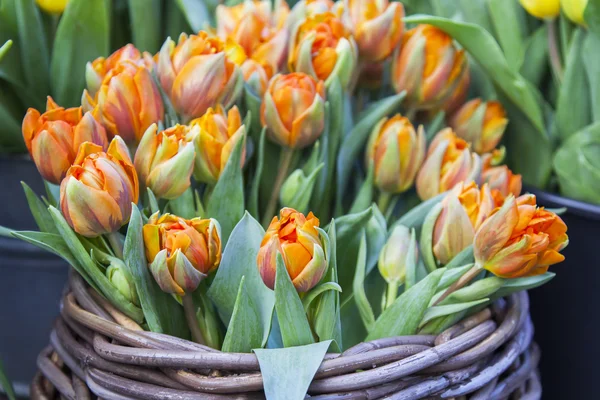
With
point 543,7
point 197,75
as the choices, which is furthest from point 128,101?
point 543,7

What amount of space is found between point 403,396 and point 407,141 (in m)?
0.18

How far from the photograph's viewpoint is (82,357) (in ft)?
1.19

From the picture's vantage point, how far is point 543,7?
52 cm

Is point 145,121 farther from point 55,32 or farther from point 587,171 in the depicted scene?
point 587,171

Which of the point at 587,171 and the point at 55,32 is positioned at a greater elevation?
the point at 55,32

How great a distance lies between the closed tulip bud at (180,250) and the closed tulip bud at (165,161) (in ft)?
0.07

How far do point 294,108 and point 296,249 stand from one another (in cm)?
12

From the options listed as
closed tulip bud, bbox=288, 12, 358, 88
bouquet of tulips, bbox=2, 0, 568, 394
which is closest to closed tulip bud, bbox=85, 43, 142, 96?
bouquet of tulips, bbox=2, 0, 568, 394

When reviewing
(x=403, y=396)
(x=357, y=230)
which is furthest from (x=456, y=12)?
(x=403, y=396)

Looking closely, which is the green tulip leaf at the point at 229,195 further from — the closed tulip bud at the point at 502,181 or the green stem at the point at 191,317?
the closed tulip bud at the point at 502,181

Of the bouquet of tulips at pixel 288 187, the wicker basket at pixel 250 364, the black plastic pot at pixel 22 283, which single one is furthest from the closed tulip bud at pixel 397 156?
the black plastic pot at pixel 22 283

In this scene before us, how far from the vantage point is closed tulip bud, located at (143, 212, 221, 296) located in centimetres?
33

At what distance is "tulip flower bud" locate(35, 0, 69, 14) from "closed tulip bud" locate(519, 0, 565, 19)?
34 cm

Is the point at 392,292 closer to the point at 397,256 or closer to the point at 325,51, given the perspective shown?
the point at 397,256
